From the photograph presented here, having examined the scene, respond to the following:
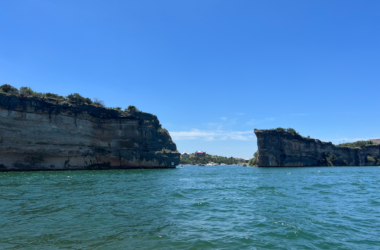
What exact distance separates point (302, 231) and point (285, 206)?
489 centimetres

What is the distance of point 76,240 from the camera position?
7516 millimetres

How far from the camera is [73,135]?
5647 cm

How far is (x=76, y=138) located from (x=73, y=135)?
1011 millimetres

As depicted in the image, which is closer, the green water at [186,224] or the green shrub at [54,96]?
the green water at [186,224]

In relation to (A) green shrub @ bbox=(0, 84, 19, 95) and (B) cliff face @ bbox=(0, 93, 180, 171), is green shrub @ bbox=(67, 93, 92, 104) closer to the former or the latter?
(B) cliff face @ bbox=(0, 93, 180, 171)

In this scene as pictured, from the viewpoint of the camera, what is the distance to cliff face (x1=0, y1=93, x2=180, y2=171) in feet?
155

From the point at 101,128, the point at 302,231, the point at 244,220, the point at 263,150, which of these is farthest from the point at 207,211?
the point at 263,150

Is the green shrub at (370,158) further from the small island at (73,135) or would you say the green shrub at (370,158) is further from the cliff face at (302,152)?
the small island at (73,135)

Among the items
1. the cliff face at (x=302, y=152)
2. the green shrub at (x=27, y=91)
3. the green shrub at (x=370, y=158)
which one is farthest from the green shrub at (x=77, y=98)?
the green shrub at (x=370, y=158)

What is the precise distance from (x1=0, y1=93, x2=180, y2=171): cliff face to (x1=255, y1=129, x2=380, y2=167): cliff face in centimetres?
3912

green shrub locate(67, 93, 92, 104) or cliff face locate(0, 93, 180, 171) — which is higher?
green shrub locate(67, 93, 92, 104)

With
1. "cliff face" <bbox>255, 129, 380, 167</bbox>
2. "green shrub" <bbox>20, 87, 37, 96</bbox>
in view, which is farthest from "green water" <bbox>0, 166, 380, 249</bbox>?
"cliff face" <bbox>255, 129, 380, 167</bbox>

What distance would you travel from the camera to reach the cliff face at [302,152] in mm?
94188

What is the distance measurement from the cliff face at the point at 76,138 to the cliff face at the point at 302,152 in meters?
39.1
